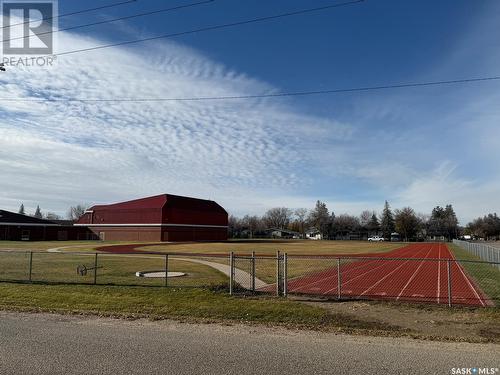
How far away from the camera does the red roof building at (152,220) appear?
85688mm

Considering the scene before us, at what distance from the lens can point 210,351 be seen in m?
8.12

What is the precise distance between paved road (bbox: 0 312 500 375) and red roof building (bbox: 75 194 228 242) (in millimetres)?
75904

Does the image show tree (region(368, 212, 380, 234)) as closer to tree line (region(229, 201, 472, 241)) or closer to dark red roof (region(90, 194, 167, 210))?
tree line (region(229, 201, 472, 241))

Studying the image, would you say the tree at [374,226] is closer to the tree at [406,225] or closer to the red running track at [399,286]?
the tree at [406,225]

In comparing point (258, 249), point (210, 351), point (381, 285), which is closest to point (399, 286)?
point (381, 285)

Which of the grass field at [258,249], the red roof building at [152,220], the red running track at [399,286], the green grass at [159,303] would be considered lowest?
the grass field at [258,249]

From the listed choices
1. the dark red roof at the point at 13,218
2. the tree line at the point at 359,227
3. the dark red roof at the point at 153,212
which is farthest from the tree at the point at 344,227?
the dark red roof at the point at 13,218

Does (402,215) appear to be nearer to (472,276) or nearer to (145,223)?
(145,223)

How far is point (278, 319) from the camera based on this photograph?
1162 centimetres

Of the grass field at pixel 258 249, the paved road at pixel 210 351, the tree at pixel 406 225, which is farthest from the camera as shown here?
the tree at pixel 406 225

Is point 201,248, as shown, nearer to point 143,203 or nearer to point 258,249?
point 258,249

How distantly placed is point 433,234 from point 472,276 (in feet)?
533

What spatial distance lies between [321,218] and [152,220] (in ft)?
338

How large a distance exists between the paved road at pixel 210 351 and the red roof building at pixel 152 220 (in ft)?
249
